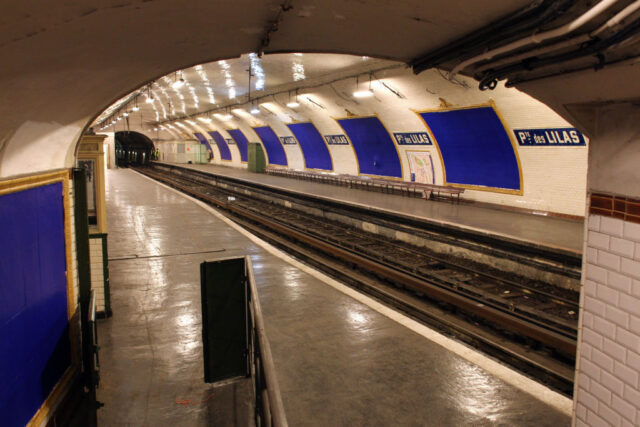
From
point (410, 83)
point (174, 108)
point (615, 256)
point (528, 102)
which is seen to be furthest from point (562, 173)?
point (174, 108)

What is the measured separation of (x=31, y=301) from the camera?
2891 millimetres

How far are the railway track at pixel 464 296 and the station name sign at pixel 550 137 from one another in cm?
364

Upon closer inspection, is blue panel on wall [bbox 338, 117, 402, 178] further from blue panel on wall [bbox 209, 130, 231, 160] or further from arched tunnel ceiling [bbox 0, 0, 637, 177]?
blue panel on wall [bbox 209, 130, 231, 160]

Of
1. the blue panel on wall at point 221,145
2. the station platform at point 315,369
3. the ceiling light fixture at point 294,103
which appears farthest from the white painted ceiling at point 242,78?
the blue panel on wall at point 221,145

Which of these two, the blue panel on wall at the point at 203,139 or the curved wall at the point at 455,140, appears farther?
the blue panel on wall at the point at 203,139

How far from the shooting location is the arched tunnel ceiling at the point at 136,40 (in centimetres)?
223

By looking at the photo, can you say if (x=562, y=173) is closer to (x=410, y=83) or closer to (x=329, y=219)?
(x=410, y=83)

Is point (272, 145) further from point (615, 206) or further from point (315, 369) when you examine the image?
point (615, 206)

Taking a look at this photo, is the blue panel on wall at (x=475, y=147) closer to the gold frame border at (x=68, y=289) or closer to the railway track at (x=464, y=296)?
the railway track at (x=464, y=296)

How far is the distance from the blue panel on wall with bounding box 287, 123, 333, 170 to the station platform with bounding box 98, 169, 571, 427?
615 inches

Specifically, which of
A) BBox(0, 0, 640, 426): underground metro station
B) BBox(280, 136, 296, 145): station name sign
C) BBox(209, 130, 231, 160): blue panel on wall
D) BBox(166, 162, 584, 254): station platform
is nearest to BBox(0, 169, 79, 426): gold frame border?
BBox(0, 0, 640, 426): underground metro station

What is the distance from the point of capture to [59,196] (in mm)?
3623

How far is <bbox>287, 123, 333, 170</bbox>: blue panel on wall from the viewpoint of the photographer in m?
21.6

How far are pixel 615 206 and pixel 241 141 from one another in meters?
32.0
